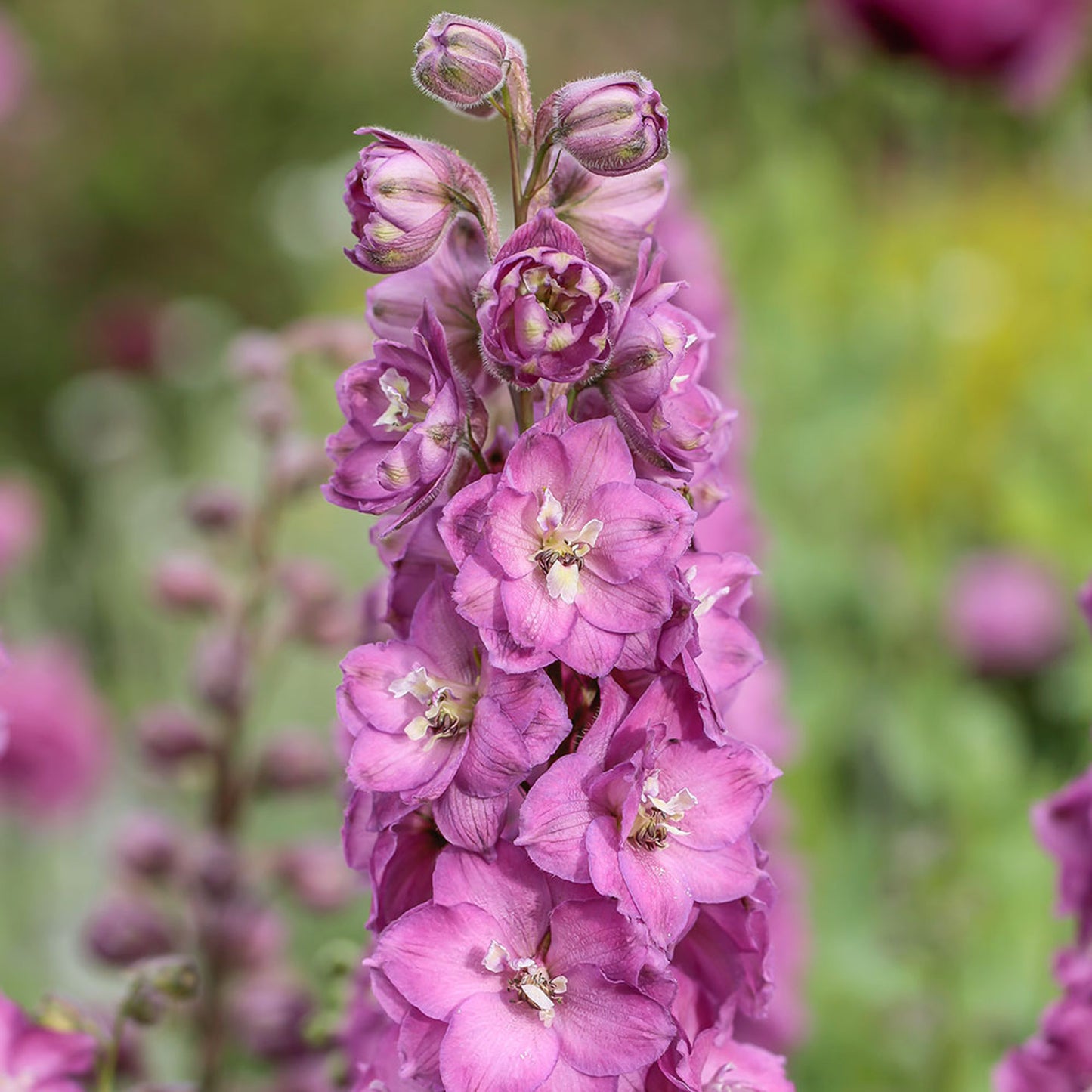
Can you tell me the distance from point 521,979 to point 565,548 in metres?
0.22

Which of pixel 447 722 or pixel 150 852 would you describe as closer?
pixel 447 722

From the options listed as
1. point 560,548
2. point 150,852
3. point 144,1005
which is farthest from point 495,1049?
point 150,852

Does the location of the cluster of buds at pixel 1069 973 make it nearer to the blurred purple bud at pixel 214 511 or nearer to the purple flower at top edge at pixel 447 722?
the purple flower at top edge at pixel 447 722

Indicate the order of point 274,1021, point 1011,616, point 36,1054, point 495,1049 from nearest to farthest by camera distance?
point 495,1049
point 36,1054
point 274,1021
point 1011,616

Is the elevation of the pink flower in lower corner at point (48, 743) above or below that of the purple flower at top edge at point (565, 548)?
below

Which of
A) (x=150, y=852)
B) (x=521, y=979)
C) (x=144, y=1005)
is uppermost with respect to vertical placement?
(x=521, y=979)

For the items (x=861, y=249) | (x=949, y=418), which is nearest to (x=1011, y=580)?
(x=949, y=418)

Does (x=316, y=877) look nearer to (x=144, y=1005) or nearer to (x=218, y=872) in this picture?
(x=218, y=872)

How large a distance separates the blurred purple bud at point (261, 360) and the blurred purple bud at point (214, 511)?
12 centimetres

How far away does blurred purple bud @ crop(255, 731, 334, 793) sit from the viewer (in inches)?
58.3

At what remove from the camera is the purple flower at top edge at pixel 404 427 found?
2.62 feet

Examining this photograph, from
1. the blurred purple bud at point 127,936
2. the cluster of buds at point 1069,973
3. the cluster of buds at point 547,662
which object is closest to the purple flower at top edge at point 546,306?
the cluster of buds at point 547,662

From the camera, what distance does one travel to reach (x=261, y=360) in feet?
4.74

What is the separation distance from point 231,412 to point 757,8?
183 cm
